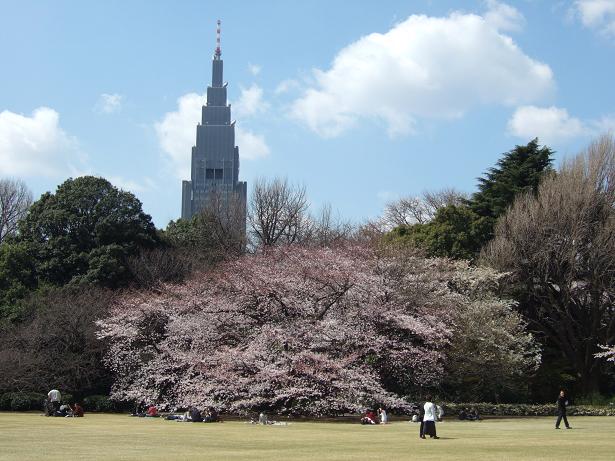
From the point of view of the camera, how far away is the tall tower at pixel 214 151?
151 meters

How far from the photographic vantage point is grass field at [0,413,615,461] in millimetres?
15406

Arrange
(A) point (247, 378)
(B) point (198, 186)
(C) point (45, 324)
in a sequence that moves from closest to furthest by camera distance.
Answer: (A) point (247, 378), (C) point (45, 324), (B) point (198, 186)

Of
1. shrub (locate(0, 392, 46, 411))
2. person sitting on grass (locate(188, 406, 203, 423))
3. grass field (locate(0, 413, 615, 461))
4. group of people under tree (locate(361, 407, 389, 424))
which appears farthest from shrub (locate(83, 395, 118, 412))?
group of people under tree (locate(361, 407, 389, 424))

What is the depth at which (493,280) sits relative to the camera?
4038cm

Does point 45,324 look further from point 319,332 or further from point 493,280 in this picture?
point 493,280

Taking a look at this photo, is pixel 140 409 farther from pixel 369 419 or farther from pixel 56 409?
pixel 369 419

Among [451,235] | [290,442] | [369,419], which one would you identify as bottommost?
[290,442]

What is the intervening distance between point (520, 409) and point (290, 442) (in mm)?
20844

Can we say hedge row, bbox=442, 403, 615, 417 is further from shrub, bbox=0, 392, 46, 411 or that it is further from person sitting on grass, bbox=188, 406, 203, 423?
shrub, bbox=0, 392, 46, 411

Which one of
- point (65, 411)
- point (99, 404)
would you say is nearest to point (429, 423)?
point (65, 411)

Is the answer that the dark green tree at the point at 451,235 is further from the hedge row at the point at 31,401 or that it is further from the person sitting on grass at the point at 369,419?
the hedge row at the point at 31,401

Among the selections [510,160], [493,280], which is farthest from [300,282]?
[510,160]

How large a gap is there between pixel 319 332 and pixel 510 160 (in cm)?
2415

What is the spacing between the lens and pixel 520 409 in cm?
3697
